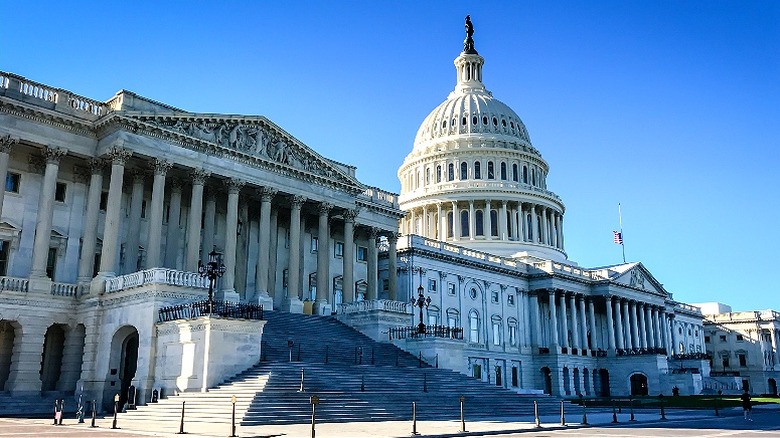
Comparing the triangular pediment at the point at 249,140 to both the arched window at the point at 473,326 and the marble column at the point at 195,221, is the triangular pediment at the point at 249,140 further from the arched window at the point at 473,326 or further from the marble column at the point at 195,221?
the arched window at the point at 473,326

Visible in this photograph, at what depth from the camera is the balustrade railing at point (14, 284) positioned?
41.1 m

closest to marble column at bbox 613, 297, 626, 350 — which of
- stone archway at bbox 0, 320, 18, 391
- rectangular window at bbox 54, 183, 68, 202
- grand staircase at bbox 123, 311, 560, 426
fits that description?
grand staircase at bbox 123, 311, 560, 426

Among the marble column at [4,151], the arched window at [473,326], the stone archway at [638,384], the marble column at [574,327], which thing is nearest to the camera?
the marble column at [4,151]

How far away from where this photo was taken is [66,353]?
1694 inches

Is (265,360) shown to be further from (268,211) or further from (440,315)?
(440,315)

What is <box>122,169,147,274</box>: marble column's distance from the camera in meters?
47.3

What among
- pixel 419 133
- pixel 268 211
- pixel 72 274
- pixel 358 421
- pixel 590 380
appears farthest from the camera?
pixel 419 133

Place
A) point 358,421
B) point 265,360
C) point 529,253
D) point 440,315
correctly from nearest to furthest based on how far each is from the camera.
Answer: point 358,421
point 265,360
point 440,315
point 529,253

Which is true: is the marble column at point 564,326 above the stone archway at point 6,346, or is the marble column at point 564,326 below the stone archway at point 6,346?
above

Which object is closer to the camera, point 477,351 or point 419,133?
point 477,351

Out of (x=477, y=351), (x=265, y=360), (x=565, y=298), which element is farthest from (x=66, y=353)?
(x=565, y=298)

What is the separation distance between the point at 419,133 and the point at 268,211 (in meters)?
78.7

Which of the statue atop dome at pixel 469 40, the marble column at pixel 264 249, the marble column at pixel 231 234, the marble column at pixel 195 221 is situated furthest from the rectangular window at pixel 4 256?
the statue atop dome at pixel 469 40

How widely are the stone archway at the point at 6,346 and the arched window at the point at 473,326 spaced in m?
51.7
